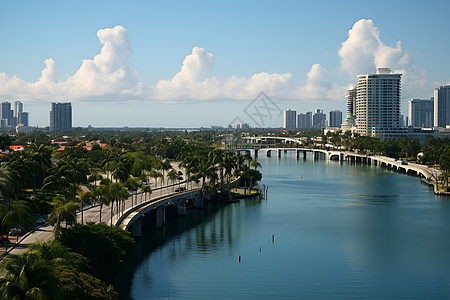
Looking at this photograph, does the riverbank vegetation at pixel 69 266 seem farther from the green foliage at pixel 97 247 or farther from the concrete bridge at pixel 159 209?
the concrete bridge at pixel 159 209

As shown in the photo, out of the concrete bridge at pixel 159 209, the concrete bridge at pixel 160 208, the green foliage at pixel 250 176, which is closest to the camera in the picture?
the concrete bridge at pixel 159 209

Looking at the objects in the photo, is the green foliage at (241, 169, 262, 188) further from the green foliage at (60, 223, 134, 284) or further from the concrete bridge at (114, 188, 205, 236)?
the green foliage at (60, 223, 134, 284)

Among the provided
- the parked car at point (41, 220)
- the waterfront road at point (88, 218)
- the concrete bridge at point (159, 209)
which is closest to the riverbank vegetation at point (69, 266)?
the waterfront road at point (88, 218)

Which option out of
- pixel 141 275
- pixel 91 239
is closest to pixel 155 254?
pixel 141 275

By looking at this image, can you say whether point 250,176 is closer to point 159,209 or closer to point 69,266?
point 159,209

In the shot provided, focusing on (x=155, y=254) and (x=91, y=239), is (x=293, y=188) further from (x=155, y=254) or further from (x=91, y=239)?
(x=91, y=239)

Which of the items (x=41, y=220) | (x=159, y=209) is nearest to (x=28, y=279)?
(x=41, y=220)

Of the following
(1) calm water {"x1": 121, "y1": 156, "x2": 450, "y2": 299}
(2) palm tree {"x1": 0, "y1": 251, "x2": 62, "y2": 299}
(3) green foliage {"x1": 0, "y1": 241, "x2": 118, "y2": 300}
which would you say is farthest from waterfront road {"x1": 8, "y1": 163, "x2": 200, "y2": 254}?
(1) calm water {"x1": 121, "y1": 156, "x2": 450, "y2": 299}
